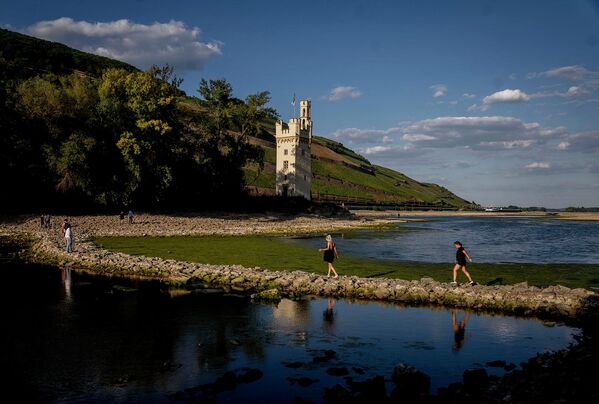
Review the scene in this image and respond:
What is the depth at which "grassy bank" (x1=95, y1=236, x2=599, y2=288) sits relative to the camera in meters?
25.6

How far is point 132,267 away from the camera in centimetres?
2730

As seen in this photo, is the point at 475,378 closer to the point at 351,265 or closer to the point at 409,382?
the point at 409,382

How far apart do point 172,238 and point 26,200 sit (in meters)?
19.3

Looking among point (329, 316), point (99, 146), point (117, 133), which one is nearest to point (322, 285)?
point (329, 316)

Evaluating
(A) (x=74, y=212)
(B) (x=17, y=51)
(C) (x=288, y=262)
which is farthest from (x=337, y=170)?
(C) (x=288, y=262)

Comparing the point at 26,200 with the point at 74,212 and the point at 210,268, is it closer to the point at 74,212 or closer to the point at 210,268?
the point at 74,212

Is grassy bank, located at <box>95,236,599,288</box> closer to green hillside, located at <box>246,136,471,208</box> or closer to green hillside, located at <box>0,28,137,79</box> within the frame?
green hillside, located at <box>246,136,471,208</box>

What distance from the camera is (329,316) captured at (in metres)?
18.2

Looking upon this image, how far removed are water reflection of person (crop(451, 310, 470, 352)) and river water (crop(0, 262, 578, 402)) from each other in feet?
0.20

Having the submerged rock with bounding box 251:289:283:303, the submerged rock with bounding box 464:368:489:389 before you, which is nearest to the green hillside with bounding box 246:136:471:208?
the submerged rock with bounding box 251:289:283:303

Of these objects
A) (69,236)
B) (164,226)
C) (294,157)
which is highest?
(294,157)

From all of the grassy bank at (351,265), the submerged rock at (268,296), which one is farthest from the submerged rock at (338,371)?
the grassy bank at (351,265)

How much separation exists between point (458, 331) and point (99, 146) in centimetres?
4967

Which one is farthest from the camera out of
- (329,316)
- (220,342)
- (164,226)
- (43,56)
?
(43,56)
